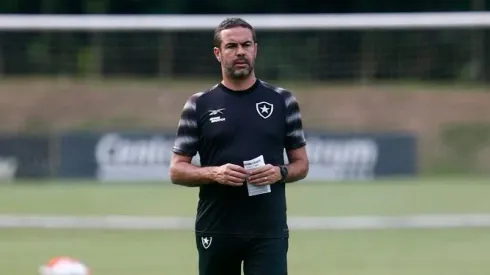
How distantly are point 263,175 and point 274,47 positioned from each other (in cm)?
1623

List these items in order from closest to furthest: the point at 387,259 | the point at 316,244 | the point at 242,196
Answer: the point at 242,196 → the point at 387,259 → the point at 316,244

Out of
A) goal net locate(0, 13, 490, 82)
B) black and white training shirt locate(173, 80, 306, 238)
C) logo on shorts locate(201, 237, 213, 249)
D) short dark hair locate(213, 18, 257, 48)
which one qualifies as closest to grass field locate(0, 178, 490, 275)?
goal net locate(0, 13, 490, 82)

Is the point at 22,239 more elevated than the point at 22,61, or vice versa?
the point at 22,61

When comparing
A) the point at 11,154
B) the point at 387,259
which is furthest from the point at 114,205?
the point at 387,259

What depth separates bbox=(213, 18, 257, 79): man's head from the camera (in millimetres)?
7281

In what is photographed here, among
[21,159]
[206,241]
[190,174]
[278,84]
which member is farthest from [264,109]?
[278,84]

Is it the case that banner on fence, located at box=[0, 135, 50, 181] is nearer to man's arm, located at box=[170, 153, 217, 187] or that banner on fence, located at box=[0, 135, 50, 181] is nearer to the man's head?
man's arm, located at box=[170, 153, 217, 187]

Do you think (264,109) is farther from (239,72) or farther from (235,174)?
(235,174)

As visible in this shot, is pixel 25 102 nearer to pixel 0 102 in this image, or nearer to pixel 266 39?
pixel 0 102

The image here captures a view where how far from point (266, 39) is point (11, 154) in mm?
4922

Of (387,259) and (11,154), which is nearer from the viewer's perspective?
(387,259)

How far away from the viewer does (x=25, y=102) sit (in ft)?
77.8

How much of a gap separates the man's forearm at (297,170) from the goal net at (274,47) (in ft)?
50.7

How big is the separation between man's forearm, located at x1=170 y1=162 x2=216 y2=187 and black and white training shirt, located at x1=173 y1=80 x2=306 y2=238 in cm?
9
